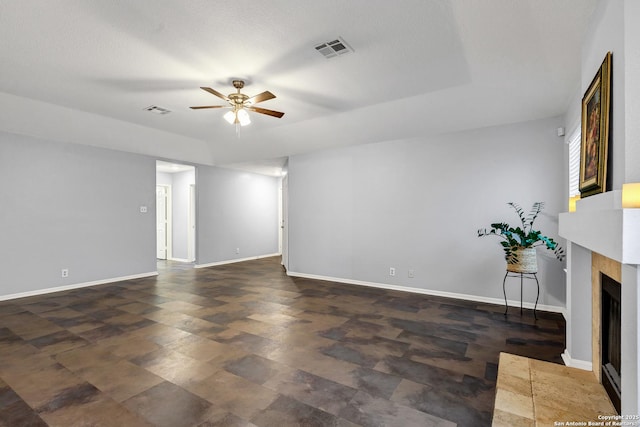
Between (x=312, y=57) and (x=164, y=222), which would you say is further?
(x=164, y=222)

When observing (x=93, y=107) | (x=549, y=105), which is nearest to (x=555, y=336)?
(x=549, y=105)

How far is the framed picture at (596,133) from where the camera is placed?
175 centimetres

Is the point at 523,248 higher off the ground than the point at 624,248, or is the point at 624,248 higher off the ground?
the point at 624,248

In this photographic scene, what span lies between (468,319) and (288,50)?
3.76 metres

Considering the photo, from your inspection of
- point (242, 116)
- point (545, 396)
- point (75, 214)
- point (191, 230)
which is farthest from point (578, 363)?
point (191, 230)

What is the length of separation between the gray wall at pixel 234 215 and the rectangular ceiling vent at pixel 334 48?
5.45 metres

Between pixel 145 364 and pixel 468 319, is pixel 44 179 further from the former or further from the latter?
pixel 468 319

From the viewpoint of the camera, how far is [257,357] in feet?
9.40

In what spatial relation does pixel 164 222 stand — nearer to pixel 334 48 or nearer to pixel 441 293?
pixel 441 293

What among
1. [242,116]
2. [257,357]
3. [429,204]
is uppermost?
[242,116]

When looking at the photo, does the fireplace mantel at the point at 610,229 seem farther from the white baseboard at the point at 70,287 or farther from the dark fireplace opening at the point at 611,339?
the white baseboard at the point at 70,287

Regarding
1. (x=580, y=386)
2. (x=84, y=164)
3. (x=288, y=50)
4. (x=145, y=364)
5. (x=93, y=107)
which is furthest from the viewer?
(x=84, y=164)

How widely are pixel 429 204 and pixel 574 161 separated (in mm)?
1981

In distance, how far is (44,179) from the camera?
5.25m
